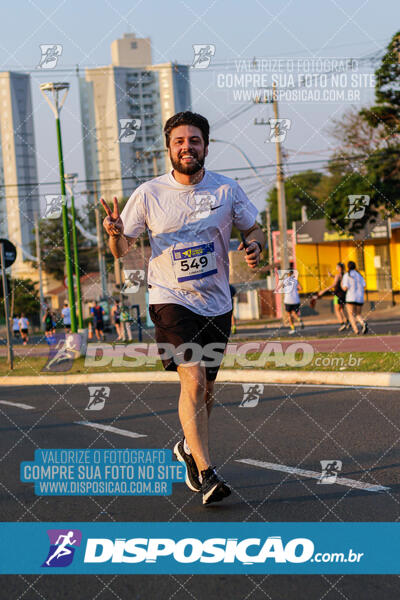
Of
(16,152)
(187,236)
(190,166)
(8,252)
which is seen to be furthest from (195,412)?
(16,152)

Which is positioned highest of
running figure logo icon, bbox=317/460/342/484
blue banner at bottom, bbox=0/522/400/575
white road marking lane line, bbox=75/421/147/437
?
blue banner at bottom, bbox=0/522/400/575

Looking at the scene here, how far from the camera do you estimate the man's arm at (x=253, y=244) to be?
4918 mm

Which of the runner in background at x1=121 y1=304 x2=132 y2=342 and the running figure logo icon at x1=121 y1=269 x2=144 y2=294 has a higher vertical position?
the running figure logo icon at x1=121 y1=269 x2=144 y2=294

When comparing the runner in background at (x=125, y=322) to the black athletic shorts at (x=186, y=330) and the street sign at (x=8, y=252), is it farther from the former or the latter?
the black athletic shorts at (x=186, y=330)

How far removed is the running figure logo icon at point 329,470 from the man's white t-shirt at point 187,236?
3.95ft

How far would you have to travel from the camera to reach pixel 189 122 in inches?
194

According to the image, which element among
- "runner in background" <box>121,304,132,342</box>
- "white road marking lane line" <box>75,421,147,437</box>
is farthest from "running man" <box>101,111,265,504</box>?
"runner in background" <box>121,304,132,342</box>

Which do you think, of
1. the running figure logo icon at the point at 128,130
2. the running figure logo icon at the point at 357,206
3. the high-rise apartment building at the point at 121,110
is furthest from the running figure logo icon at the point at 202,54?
the high-rise apartment building at the point at 121,110

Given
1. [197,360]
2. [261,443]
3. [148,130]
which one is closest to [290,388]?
[261,443]

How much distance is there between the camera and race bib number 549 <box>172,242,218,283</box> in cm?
487

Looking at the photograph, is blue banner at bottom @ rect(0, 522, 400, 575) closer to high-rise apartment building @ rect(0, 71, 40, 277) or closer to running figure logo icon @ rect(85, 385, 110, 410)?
running figure logo icon @ rect(85, 385, 110, 410)

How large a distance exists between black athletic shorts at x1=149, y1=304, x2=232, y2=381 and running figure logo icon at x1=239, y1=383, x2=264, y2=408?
13.9 ft
